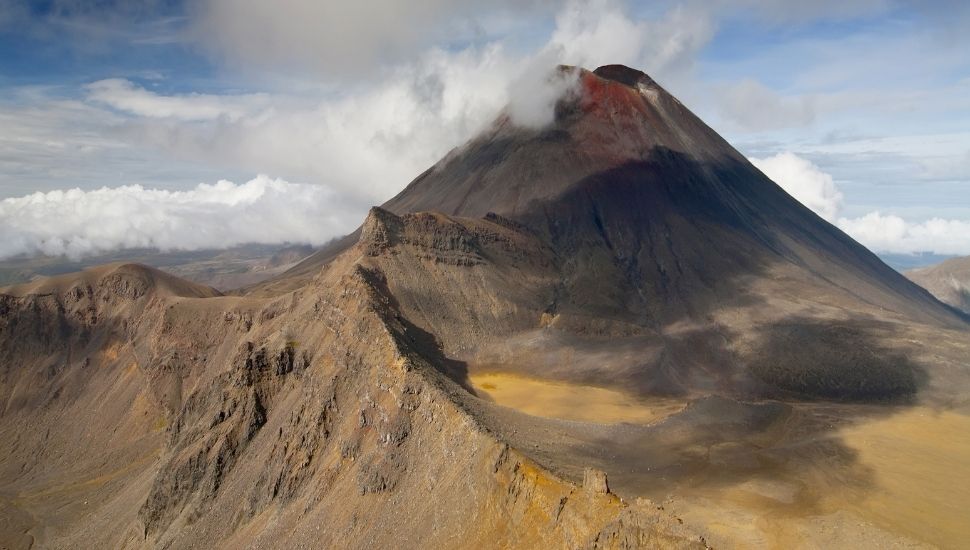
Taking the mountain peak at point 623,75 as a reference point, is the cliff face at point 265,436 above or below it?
below

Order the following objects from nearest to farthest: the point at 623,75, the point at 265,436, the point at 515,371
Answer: the point at 265,436
the point at 515,371
the point at 623,75

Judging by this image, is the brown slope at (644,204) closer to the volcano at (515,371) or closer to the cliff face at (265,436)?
the volcano at (515,371)

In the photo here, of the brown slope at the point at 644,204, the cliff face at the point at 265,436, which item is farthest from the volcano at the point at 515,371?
the brown slope at the point at 644,204

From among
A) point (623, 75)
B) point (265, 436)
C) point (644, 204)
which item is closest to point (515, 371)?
point (265, 436)

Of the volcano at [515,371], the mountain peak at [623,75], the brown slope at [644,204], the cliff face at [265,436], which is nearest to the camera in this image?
the cliff face at [265,436]

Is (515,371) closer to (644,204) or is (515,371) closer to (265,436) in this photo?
(265,436)

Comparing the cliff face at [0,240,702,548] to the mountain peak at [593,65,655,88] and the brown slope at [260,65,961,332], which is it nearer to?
the brown slope at [260,65,961,332]

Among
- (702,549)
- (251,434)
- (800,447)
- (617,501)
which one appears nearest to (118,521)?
(251,434)

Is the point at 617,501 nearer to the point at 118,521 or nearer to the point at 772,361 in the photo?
the point at 118,521
